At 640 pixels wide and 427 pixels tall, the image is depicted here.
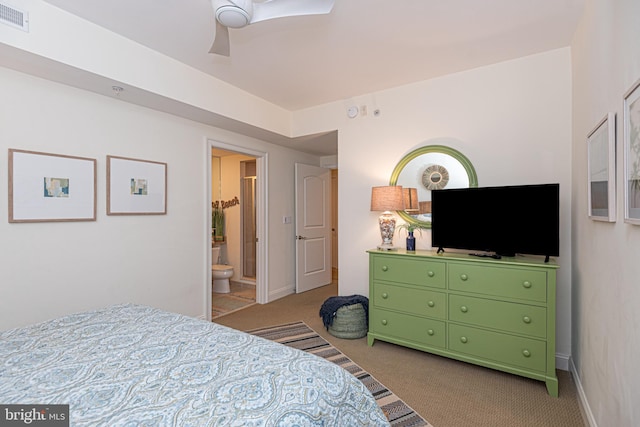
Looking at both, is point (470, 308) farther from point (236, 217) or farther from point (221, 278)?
point (236, 217)

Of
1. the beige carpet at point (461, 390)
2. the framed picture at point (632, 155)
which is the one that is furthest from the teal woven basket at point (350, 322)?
the framed picture at point (632, 155)

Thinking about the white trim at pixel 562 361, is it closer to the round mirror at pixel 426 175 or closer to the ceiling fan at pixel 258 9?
the round mirror at pixel 426 175

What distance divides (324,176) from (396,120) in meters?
2.24

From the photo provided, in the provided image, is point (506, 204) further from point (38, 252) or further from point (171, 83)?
point (38, 252)

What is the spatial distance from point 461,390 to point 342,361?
0.94 m

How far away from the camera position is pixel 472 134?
292cm

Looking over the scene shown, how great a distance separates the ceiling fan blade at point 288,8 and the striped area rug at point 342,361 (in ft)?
7.85

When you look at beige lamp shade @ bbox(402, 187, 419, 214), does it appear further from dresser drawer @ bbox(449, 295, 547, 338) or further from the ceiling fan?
the ceiling fan

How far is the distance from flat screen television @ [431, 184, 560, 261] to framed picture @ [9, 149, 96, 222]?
2.93 metres

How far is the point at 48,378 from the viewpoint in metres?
1.08

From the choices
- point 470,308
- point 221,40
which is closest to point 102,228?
point 221,40

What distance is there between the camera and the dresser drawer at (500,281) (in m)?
2.23

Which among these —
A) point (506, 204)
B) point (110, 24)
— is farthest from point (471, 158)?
point (110, 24)

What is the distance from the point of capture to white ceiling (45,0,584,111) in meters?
2.07
